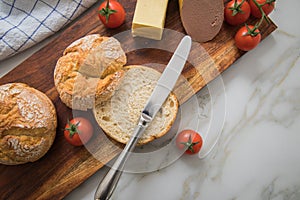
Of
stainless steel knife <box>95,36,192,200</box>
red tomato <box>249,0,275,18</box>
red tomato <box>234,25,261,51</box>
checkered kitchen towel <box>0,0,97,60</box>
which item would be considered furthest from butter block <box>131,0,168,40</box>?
red tomato <box>249,0,275,18</box>

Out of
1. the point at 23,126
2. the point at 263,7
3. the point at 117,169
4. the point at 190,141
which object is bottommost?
the point at 117,169

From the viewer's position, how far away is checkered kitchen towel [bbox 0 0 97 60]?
10.2ft

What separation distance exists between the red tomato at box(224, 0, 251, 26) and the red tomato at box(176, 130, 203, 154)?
3.56 feet

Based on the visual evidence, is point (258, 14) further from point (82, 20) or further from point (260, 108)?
point (82, 20)

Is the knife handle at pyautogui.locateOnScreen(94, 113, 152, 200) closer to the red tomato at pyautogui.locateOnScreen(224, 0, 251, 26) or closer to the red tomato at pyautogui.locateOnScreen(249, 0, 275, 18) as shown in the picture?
the red tomato at pyautogui.locateOnScreen(224, 0, 251, 26)

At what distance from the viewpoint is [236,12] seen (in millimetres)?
3039

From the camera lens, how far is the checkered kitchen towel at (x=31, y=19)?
3.10 m

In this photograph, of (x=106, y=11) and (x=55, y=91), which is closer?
(x=106, y=11)

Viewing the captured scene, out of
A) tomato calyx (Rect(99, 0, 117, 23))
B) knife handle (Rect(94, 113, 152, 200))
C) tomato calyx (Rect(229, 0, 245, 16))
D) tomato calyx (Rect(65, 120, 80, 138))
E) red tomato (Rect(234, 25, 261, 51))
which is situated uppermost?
tomato calyx (Rect(229, 0, 245, 16))

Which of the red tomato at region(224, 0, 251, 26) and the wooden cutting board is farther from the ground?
the red tomato at region(224, 0, 251, 26)

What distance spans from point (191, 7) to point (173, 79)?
68 centimetres

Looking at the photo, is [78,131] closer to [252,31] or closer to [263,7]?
[252,31]

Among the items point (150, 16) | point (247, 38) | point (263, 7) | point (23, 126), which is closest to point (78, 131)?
point (23, 126)

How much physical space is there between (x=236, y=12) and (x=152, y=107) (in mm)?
1131
